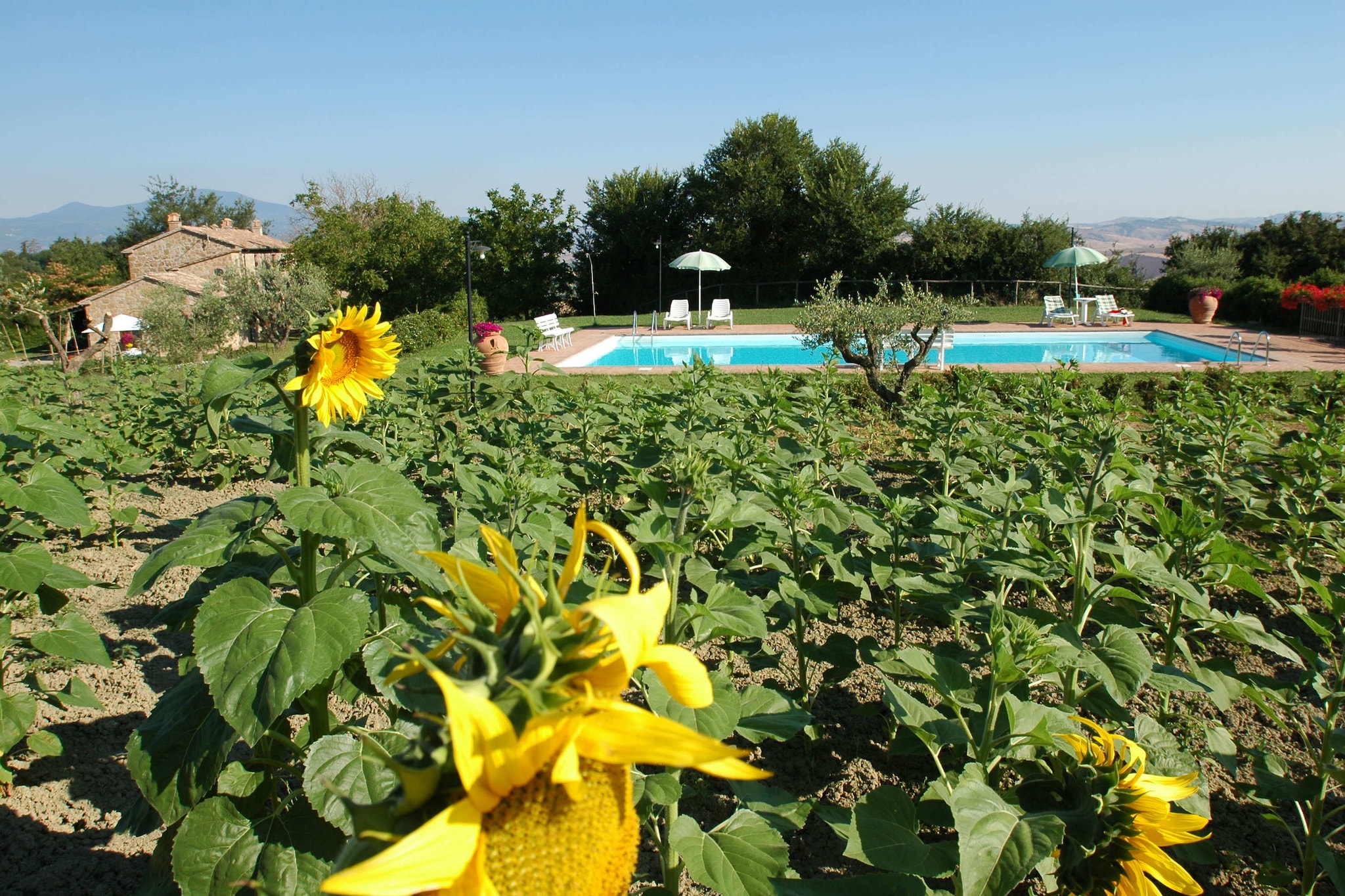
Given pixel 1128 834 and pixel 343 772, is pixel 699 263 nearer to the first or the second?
pixel 1128 834

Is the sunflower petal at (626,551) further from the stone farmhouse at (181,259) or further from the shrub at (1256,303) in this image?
the stone farmhouse at (181,259)

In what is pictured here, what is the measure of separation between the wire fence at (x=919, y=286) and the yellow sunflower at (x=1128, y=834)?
2266cm

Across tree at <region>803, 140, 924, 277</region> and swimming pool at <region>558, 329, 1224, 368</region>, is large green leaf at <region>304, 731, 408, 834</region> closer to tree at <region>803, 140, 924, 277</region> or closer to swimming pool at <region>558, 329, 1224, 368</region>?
swimming pool at <region>558, 329, 1224, 368</region>

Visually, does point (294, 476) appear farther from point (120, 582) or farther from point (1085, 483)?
point (120, 582)

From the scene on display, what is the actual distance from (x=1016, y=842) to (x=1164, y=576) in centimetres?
115

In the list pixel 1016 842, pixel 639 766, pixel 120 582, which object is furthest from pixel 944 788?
pixel 120 582

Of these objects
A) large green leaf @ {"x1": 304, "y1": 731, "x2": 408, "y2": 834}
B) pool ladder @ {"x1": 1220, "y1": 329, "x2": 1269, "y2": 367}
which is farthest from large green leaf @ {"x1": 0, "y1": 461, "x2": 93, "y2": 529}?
pool ladder @ {"x1": 1220, "y1": 329, "x2": 1269, "y2": 367}

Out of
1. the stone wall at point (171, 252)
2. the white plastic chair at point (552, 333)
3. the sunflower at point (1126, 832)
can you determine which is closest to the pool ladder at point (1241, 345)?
the white plastic chair at point (552, 333)

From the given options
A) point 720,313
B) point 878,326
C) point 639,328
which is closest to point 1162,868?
point 878,326

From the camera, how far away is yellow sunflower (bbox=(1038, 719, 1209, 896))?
148 centimetres

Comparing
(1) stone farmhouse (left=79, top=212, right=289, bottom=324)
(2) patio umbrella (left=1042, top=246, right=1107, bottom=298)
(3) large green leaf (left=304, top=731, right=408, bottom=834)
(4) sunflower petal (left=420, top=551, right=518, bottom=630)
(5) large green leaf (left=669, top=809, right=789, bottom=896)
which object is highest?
(1) stone farmhouse (left=79, top=212, right=289, bottom=324)

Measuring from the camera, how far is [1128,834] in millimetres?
1507

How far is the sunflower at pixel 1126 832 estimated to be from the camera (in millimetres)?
1482

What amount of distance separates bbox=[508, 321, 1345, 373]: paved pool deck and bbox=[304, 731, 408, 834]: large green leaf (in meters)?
5.87
